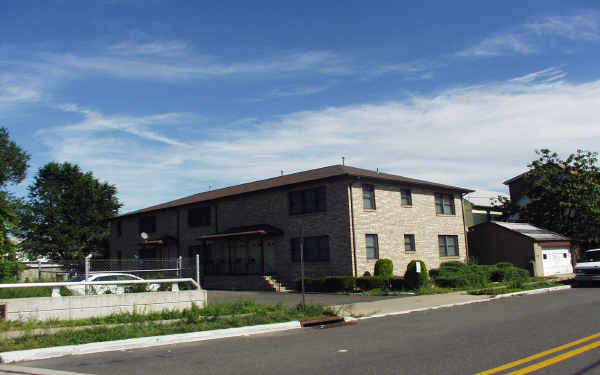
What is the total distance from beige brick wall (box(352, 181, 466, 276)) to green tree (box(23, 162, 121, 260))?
106ft

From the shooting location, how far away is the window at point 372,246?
27.2 metres

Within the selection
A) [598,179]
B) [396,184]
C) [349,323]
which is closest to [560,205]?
[598,179]

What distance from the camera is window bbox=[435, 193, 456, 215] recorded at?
32.2m

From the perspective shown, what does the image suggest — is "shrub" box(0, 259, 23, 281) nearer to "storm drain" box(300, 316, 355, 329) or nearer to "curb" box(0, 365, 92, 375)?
"curb" box(0, 365, 92, 375)

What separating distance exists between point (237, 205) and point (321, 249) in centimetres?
788

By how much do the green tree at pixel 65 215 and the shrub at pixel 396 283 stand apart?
35.3m

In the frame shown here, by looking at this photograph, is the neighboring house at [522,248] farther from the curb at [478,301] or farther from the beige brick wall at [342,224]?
the curb at [478,301]

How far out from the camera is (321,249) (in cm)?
2775

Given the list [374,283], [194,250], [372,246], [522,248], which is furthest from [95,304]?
[522,248]

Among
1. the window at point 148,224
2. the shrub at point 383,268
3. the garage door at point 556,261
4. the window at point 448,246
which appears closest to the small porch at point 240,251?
the shrub at point 383,268

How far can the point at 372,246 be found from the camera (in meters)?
27.5

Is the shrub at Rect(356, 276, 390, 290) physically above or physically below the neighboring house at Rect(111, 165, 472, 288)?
below

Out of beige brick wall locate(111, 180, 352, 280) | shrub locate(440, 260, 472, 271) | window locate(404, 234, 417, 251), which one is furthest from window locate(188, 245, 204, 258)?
shrub locate(440, 260, 472, 271)

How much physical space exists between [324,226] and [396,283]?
561 centimetres
